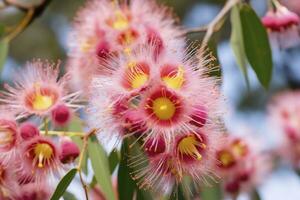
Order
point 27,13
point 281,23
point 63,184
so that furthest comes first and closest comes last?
1. point 27,13
2. point 281,23
3. point 63,184

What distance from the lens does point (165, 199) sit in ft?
5.48

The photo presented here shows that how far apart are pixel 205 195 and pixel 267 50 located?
434mm

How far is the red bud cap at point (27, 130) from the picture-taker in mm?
1623

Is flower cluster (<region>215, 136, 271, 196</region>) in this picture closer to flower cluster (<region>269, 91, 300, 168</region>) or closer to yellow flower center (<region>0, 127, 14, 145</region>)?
flower cluster (<region>269, 91, 300, 168</region>)

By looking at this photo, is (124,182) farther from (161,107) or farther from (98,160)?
(161,107)

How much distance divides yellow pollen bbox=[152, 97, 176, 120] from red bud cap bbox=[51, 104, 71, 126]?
0.30m

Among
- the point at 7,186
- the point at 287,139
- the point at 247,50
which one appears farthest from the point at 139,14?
the point at 287,139

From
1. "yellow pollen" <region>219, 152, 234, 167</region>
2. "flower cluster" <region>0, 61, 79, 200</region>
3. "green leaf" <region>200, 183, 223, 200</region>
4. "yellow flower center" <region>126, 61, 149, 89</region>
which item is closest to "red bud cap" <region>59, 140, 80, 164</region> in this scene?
"flower cluster" <region>0, 61, 79, 200</region>

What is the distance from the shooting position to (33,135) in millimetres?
1629

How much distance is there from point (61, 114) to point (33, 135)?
5.6 inches

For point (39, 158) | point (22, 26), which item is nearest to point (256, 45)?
point (39, 158)

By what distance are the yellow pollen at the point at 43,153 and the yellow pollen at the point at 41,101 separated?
12 cm

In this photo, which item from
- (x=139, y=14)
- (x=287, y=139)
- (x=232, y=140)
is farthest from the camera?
(x=287, y=139)

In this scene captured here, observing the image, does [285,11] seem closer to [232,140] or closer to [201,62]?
[232,140]
